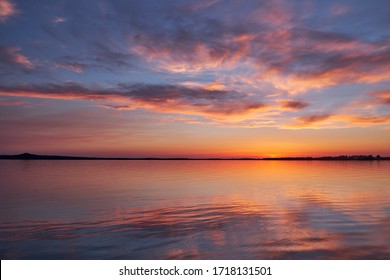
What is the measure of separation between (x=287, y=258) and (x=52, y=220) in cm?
1456

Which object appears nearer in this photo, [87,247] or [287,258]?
Result: [287,258]

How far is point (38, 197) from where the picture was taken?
99.0 feet

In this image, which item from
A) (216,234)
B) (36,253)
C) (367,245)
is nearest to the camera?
(36,253)

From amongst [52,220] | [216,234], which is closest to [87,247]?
[216,234]

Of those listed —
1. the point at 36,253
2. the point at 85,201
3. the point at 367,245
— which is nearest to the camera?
the point at 36,253

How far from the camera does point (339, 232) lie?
16.4 m

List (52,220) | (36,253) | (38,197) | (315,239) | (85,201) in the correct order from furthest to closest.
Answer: (38,197) < (85,201) < (52,220) < (315,239) < (36,253)
